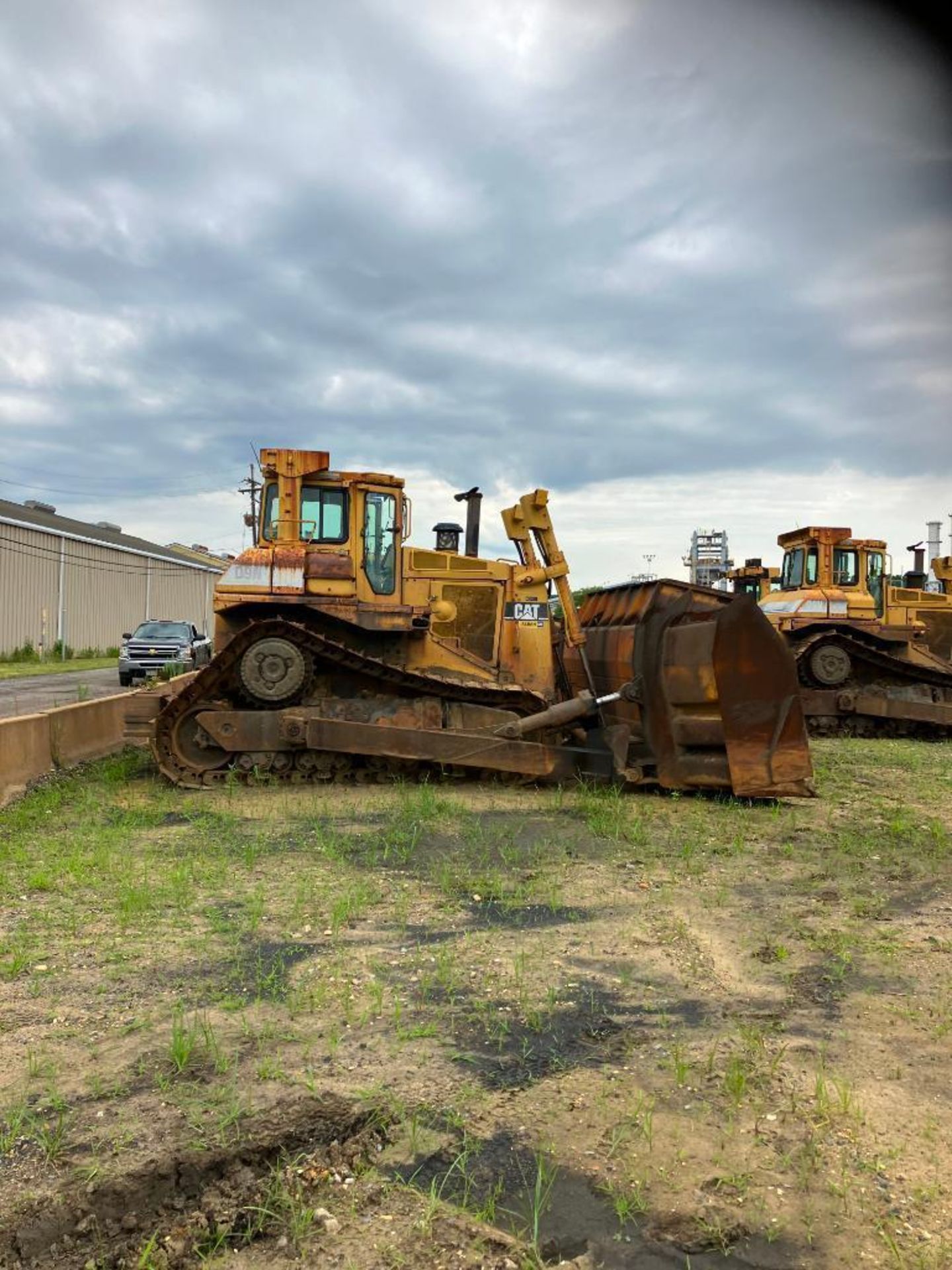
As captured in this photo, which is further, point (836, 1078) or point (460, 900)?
point (460, 900)

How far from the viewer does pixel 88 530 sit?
146 ft

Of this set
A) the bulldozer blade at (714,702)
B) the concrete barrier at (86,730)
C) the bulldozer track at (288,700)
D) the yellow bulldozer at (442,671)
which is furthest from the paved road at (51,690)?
the bulldozer blade at (714,702)

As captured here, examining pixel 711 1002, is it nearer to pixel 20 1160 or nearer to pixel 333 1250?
pixel 333 1250

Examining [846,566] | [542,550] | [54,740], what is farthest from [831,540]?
[54,740]

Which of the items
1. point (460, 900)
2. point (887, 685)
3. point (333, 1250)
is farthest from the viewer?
point (887, 685)

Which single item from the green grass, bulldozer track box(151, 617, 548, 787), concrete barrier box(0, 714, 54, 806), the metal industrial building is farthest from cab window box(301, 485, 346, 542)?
the metal industrial building

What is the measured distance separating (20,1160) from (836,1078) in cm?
263

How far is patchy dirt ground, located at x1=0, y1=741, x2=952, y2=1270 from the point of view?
2.53 meters

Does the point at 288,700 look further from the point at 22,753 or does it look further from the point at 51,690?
the point at 51,690

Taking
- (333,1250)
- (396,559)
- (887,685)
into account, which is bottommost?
(333,1250)

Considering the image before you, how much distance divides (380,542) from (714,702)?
3931 millimetres

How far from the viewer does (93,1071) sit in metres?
3.33

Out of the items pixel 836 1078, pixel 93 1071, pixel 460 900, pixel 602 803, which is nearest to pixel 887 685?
pixel 602 803

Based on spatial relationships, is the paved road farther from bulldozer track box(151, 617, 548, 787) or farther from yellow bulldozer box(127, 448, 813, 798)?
yellow bulldozer box(127, 448, 813, 798)
